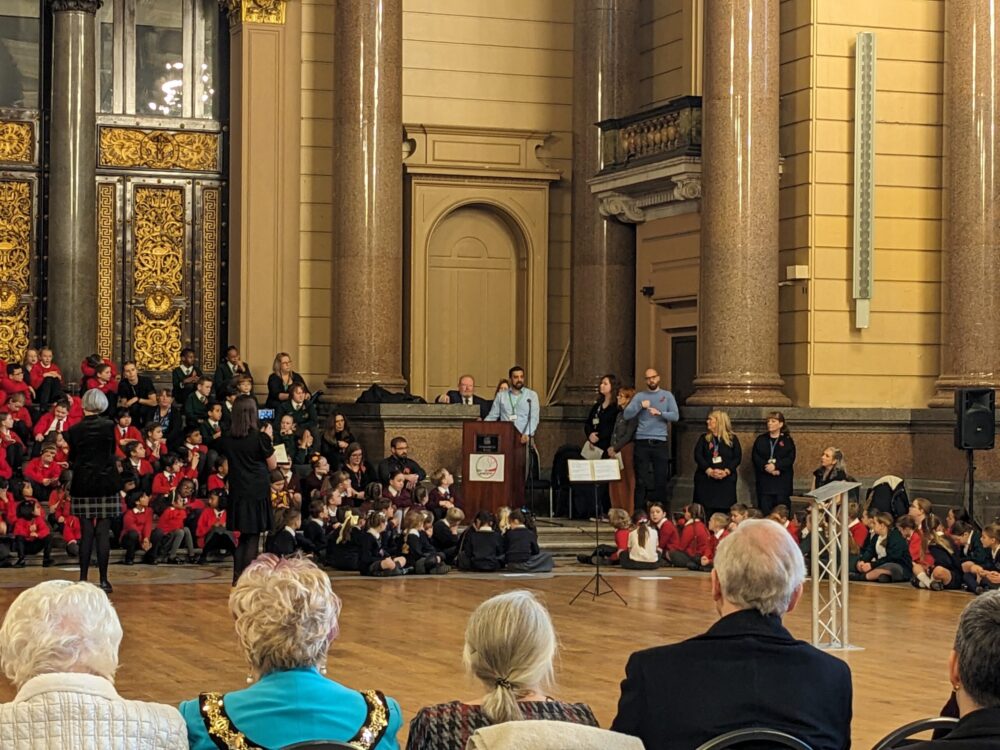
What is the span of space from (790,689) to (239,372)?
626 inches

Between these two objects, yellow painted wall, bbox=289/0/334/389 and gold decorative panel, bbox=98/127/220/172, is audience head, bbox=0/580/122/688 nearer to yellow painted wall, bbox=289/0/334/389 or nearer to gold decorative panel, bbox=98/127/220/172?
yellow painted wall, bbox=289/0/334/389

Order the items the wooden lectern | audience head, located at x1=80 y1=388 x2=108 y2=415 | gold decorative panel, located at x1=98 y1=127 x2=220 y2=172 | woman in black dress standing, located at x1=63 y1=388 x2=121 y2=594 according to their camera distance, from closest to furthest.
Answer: audience head, located at x1=80 y1=388 x2=108 y2=415, woman in black dress standing, located at x1=63 y1=388 x2=121 y2=594, the wooden lectern, gold decorative panel, located at x1=98 y1=127 x2=220 y2=172

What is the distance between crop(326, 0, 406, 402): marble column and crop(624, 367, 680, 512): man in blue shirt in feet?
9.96

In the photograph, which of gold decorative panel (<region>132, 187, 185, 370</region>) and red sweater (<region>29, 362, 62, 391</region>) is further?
gold decorative panel (<region>132, 187, 185, 370</region>)

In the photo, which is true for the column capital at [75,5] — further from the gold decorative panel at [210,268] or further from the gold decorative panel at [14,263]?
the gold decorative panel at [210,268]

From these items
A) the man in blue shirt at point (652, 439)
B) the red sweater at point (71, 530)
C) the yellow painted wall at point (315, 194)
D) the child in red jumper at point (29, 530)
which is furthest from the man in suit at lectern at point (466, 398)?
the child in red jumper at point (29, 530)

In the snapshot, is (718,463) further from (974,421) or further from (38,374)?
(38,374)

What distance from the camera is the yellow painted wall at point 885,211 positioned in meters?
19.2

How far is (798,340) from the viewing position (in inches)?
757

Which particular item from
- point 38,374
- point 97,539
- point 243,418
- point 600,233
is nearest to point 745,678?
point 243,418

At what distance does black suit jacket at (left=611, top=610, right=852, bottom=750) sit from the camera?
434 centimetres

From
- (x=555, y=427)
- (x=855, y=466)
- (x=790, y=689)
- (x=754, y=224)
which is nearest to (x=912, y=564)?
(x=855, y=466)

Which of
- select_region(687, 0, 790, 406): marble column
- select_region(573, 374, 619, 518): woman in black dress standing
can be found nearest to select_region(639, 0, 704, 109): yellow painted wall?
select_region(687, 0, 790, 406): marble column

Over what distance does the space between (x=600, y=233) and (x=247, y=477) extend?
9350 mm
